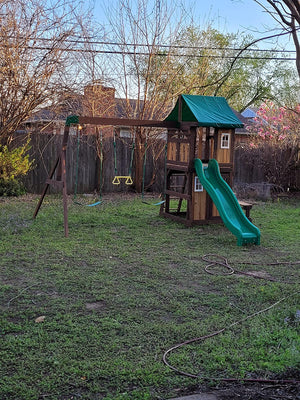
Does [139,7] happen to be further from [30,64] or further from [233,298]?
[233,298]

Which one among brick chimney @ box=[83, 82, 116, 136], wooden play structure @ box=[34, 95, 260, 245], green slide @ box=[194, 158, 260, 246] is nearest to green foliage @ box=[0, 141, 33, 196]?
brick chimney @ box=[83, 82, 116, 136]

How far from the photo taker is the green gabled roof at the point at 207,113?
27.7ft

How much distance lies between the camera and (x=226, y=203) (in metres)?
8.05

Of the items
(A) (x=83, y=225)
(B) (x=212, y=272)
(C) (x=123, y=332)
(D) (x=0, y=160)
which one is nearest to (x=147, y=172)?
(D) (x=0, y=160)

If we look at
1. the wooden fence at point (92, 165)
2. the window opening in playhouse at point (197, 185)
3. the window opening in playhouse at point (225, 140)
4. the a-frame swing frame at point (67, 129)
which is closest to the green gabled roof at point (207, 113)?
the window opening in playhouse at point (225, 140)

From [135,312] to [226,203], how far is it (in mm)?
4417

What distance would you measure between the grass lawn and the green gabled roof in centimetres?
227

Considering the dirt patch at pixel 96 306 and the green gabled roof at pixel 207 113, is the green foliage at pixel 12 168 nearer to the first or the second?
the green gabled roof at pixel 207 113

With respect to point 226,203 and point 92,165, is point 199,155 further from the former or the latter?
point 92,165

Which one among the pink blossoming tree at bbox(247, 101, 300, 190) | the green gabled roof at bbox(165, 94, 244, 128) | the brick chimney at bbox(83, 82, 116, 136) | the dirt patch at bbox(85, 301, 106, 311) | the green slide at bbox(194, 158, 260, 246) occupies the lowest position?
the dirt patch at bbox(85, 301, 106, 311)

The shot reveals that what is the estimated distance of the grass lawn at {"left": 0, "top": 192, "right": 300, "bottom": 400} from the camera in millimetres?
2889

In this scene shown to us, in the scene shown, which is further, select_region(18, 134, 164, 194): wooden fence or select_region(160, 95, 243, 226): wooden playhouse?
select_region(18, 134, 164, 194): wooden fence

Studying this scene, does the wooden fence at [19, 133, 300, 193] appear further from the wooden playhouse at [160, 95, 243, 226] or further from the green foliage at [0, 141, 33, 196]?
the wooden playhouse at [160, 95, 243, 226]

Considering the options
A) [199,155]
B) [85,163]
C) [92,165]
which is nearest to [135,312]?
[199,155]
